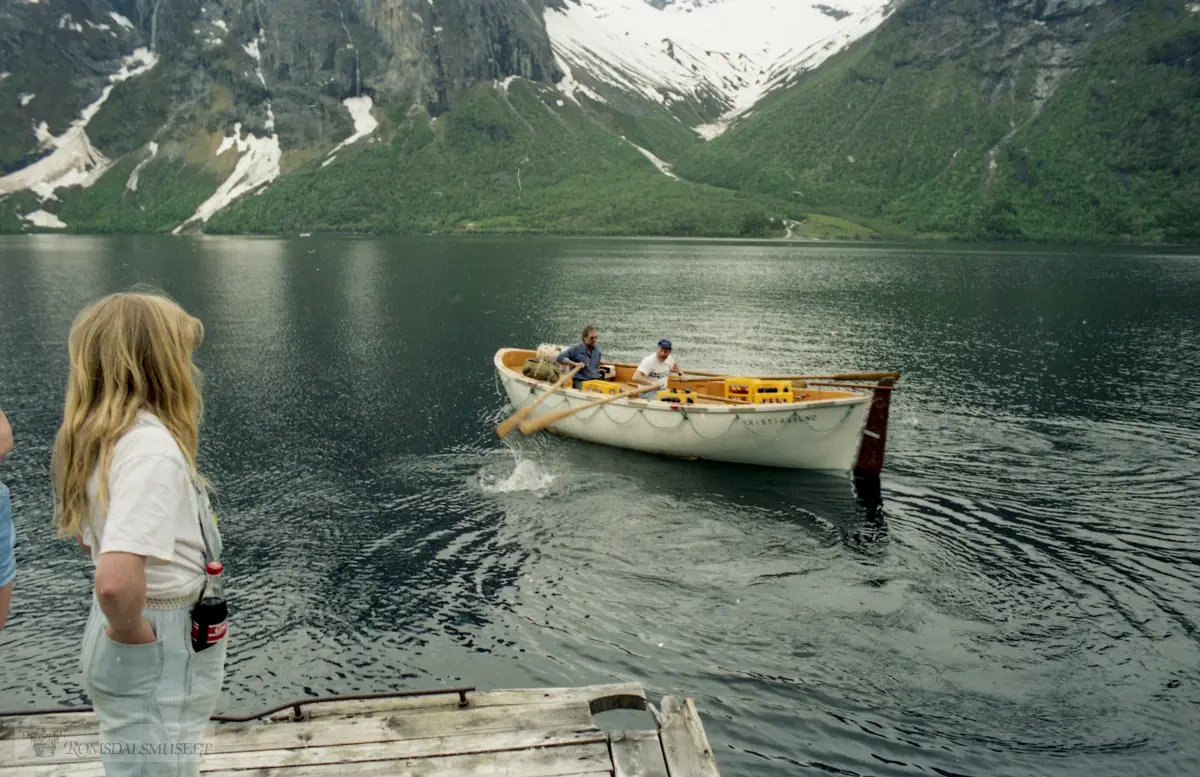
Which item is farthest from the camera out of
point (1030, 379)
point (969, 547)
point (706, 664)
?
point (1030, 379)

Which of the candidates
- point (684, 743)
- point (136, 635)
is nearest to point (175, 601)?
point (136, 635)

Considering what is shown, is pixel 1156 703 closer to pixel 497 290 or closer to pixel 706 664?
pixel 706 664

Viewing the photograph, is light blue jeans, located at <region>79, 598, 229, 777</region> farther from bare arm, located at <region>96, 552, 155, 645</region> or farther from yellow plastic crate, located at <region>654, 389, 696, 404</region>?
yellow plastic crate, located at <region>654, 389, 696, 404</region>

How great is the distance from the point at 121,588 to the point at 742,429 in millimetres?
20835

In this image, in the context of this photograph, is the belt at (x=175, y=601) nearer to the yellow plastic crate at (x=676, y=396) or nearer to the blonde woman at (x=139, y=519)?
the blonde woman at (x=139, y=519)

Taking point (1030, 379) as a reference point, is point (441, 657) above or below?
below

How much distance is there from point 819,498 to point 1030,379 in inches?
827

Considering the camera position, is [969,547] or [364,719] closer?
[364,719]

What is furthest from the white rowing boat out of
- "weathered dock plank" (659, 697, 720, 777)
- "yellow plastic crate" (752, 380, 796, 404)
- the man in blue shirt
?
"weathered dock plank" (659, 697, 720, 777)

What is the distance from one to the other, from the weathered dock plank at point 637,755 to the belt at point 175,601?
13.9ft

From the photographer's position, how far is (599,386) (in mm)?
27484

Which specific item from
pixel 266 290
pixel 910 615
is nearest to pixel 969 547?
pixel 910 615

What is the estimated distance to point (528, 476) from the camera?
24.0 metres

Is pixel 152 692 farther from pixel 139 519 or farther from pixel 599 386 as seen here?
pixel 599 386
